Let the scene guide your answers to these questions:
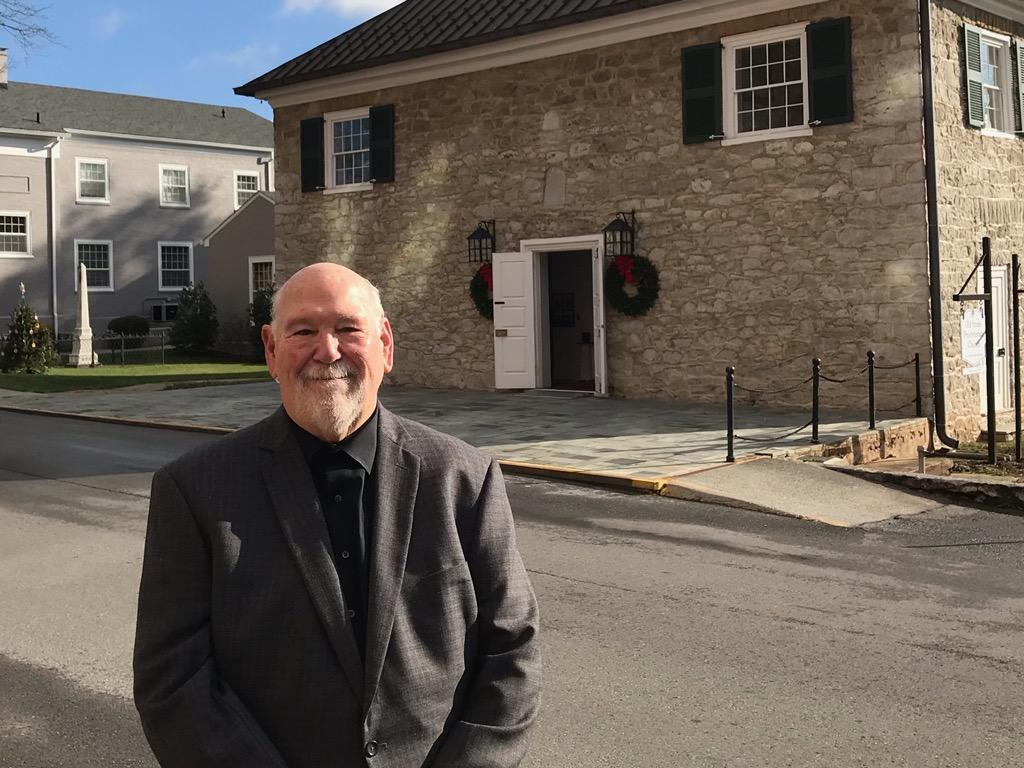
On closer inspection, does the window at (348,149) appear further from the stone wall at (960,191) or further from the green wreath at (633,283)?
the stone wall at (960,191)

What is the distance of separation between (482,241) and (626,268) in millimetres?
2883

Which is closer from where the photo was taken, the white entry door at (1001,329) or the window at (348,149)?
the white entry door at (1001,329)

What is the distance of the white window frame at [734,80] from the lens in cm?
1544

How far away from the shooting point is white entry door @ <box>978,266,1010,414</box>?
630 inches

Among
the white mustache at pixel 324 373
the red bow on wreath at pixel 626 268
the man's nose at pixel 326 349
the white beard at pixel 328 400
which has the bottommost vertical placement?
the white beard at pixel 328 400

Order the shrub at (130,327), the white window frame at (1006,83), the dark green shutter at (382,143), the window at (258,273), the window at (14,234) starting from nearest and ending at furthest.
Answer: the white window frame at (1006,83)
the dark green shutter at (382,143)
the window at (258,273)
the window at (14,234)
the shrub at (130,327)

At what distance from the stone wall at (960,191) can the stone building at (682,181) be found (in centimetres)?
4

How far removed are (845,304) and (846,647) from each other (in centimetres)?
1019

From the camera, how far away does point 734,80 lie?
53.1 ft

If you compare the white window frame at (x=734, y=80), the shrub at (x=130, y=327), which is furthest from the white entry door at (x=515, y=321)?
the shrub at (x=130, y=327)

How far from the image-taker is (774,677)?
5.17 m

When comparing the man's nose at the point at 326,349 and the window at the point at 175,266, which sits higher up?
the window at the point at 175,266

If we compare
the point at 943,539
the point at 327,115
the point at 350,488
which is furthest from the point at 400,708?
the point at 327,115

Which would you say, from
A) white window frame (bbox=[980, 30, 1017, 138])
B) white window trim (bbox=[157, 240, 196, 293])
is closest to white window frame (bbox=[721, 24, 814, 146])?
white window frame (bbox=[980, 30, 1017, 138])
